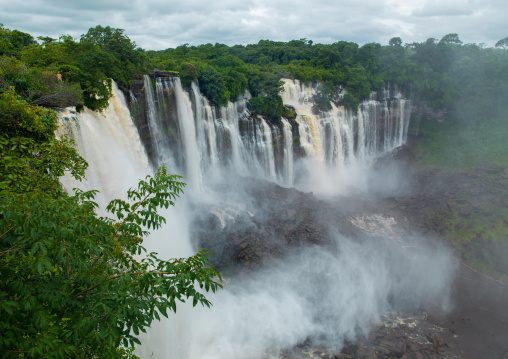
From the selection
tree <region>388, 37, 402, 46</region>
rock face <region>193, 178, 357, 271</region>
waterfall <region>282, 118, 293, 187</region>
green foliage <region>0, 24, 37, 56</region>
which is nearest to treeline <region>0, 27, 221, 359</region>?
rock face <region>193, 178, 357, 271</region>

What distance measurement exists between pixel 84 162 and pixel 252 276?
12.5 metres

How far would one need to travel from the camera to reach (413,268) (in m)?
21.7

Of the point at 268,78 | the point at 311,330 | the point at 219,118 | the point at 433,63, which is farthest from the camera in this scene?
the point at 433,63

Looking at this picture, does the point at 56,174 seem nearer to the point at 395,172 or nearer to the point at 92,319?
the point at 92,319

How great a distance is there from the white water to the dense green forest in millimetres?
1463

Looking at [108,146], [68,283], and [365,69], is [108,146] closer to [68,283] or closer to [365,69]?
[68,283]

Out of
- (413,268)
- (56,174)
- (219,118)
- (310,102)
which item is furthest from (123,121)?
(310,102)

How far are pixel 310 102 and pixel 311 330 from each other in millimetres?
24746

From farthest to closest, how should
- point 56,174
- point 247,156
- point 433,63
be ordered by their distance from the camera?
point 433,63 → point 247,156 → point 56,174

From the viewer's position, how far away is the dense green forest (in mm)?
4156

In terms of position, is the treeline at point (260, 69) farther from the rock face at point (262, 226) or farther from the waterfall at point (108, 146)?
the rock face at point (262, 226)

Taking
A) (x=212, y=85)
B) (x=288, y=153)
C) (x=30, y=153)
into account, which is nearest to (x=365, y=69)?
(x=288, y=153)

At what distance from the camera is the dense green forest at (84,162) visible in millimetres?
4156

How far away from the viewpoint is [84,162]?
27.0ft
